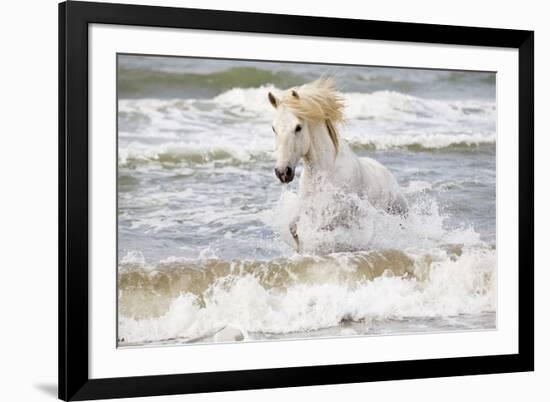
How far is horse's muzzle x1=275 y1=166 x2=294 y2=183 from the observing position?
3674 mm

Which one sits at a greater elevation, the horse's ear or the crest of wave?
the horse's ear

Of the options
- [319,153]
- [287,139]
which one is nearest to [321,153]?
[319,153]

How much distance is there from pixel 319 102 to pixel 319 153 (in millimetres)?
199

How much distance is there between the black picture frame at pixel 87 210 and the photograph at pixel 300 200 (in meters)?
0.13

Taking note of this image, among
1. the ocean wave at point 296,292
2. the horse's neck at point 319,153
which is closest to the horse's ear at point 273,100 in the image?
the horse's neck at point 319,153

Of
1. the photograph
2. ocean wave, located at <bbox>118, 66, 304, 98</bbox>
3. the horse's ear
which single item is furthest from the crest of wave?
ocean wave, located at <bbox>118, 66, 304, 98</bbox>

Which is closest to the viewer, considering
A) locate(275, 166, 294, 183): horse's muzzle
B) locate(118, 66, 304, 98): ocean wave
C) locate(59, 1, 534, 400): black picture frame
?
locate(59, 1, 534, 400): black picture frame

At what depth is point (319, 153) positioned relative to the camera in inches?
148

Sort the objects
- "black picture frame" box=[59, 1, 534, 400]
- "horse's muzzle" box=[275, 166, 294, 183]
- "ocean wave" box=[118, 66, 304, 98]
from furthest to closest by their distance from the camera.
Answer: "horse's muzzle" box=[275, 166, 294, 183]
"ocean wave" box=[118, 66, 304, 98]
"black picture frame" box=[59, 1, 534, 400]

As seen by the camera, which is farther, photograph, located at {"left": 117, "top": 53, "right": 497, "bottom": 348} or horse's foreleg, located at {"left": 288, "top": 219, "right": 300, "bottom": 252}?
horse's foreleg, located at {"left": 288, "top": 219, "right": 300, "bottom": 252}

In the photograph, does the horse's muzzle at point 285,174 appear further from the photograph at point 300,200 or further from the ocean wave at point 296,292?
the ocean wave at point 296,292

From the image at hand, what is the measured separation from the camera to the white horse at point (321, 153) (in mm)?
3691

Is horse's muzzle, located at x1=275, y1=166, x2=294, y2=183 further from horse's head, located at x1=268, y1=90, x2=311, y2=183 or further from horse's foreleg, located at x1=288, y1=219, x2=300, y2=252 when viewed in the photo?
horse's foreleg, located at x1=288, y1=219, x2=300, y2=252

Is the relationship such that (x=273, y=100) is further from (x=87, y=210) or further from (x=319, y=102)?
(x=87, y=210)
